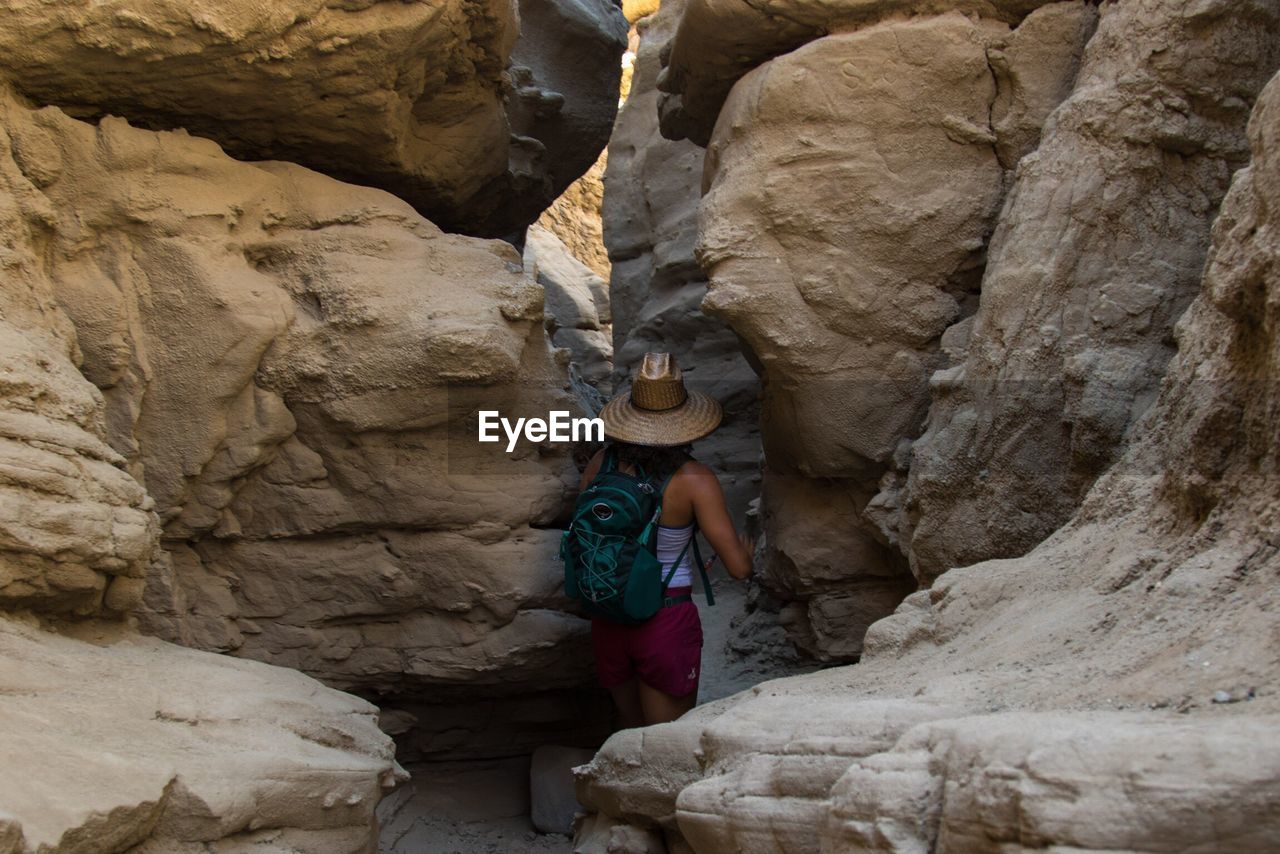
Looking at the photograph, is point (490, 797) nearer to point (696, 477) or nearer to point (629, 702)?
point (629, 702)

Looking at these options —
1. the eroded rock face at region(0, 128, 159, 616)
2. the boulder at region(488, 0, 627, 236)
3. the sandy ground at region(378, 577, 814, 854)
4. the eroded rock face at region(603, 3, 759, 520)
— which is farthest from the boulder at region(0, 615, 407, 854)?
the eroded rock face at region(603, 3, 759, 520)

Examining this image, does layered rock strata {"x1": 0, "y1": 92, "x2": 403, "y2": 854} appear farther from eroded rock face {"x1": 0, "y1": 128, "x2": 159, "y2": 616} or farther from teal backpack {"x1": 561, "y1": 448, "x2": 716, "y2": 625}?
teal backpack {"x1": 561, "y1": 448, "x2": 716, "y2": 625}

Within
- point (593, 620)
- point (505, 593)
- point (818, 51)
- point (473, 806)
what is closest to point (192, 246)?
point (505, 593)

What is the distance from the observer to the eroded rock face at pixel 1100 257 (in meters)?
3.59

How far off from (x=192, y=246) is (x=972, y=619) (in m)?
2.73

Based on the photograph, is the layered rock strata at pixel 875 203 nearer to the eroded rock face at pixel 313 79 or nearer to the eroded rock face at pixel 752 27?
the eroded rock face at pixel 752 27

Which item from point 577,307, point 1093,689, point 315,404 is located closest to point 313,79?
point 315,404

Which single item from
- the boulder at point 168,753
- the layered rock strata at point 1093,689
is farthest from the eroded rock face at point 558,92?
the layered rock strata at point 1093,689

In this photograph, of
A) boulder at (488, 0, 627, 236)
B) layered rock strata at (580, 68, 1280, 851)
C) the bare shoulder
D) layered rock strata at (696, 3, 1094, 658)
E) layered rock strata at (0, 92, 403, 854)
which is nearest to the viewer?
layered rock strata at (580, 68, 1280, 851)

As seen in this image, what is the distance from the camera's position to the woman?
14.9ft

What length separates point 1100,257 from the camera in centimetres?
372

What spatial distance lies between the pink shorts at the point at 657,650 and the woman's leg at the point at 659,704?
30mm

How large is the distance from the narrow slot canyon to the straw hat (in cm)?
26

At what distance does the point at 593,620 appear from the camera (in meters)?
4.66
